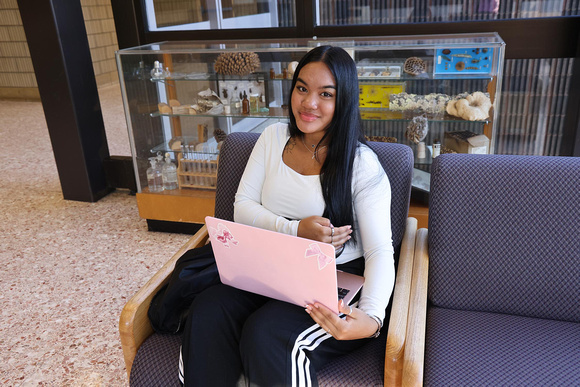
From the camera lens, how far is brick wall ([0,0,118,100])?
23.8ft

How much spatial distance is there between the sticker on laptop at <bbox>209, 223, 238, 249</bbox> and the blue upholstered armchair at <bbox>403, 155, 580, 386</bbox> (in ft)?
1.73

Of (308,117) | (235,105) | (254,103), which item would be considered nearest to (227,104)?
(235,105)

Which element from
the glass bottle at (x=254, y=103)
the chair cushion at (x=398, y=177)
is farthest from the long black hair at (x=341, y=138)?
the glass bottle at (x=254, y=103)

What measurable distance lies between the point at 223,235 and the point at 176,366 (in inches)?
15.4

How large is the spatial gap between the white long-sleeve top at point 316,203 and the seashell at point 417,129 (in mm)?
1099

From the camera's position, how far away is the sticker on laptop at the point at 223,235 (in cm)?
135

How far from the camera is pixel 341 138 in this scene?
1.55 m

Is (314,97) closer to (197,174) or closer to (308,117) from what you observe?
(308,117)

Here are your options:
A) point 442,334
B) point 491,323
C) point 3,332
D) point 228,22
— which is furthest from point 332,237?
point 228,22

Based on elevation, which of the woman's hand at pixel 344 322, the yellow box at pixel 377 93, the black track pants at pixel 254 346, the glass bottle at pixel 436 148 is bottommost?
the black track pants at pixel 254 346

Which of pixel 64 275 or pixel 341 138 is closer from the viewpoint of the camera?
pixel 341 138

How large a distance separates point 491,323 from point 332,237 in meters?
0.54

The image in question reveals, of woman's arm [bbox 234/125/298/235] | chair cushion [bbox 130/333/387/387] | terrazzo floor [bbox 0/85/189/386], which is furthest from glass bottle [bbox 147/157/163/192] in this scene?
chair cushion [bbox 130/333/387/387]

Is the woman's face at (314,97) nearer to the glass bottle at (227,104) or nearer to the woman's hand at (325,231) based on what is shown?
the woman's hand at (325,231)
